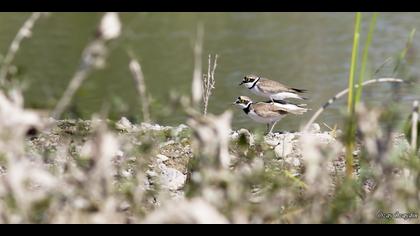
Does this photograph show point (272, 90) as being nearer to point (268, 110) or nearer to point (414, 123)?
point (268, 110)

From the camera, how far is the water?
1219 centimetres

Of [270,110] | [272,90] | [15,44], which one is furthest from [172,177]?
[15,44]

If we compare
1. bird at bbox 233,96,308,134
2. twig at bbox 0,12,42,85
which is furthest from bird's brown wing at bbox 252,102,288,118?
twig at bbox 0,12,42,85

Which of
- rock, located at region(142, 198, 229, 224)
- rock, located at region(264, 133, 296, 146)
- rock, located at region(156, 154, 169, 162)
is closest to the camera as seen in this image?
rock, located at region(142, 198, 229, 224)

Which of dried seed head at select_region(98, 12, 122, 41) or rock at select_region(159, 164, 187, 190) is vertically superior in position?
dried seed head at select_region(98, 12, 122, 41)

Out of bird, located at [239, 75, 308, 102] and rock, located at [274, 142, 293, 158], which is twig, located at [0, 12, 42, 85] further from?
bird, located at [239, 75, 308, 102]

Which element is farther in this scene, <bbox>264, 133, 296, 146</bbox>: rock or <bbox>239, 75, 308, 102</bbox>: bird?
<bbox>239, 75, 308, 102</bbox>: bird

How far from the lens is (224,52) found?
15.9 m

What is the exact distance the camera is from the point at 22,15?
68.3 feet

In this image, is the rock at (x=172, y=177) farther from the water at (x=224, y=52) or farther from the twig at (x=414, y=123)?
the water at (x=224, y=52)

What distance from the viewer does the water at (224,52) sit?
480 inches

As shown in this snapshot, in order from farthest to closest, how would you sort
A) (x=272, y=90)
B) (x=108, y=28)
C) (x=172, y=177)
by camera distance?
(x=272, y=90), (x=172, y=177), (x=108, y=28)
